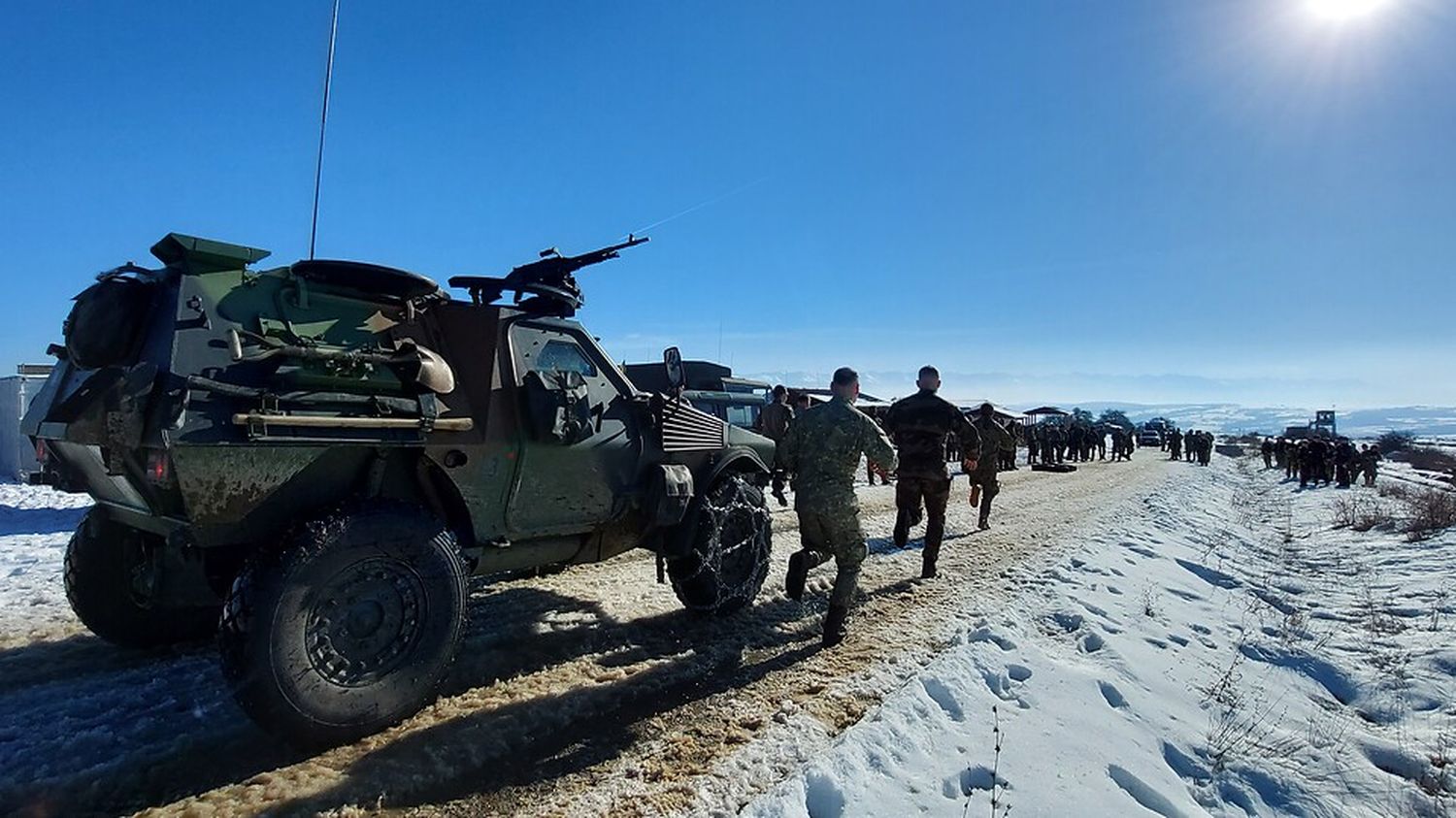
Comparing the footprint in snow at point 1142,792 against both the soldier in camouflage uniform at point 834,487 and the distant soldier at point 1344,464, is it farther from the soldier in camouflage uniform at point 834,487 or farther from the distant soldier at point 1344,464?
the distant soldier at point 1344,464

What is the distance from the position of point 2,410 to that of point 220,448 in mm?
15269

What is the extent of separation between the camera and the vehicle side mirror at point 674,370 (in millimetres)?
5230

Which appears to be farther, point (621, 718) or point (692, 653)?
point (692, 653)

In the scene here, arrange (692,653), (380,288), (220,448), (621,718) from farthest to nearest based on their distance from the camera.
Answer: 1. (692,653)
2. (380,288)
3. (621,718)
4. (220,448)

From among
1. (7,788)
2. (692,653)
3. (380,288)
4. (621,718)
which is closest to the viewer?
(7,788)

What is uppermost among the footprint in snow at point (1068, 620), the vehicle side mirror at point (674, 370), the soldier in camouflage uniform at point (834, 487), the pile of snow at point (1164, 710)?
the vehicle side mirror at point (674, 370)

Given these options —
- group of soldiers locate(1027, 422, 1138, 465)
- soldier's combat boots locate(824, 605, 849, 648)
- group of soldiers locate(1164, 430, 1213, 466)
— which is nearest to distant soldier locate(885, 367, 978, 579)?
soldier's combat boots locate(824, 605, 849, 648)

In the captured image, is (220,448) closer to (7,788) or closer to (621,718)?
(7,788)

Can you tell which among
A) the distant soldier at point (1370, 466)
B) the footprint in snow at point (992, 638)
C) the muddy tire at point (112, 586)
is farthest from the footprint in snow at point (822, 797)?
the distant soldier at point (1370, 466)

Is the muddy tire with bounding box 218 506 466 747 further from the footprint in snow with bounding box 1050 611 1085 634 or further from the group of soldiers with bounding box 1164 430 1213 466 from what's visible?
the group of soldiers with bounding box 1164 430 1213 466

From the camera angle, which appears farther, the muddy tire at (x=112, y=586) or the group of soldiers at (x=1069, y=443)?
the group of soldiers at (x=1069, y=443)

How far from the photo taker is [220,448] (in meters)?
3.11

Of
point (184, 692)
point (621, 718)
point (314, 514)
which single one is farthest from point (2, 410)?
point (621, 718)

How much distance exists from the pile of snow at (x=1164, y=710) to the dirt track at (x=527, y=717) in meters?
0.39
